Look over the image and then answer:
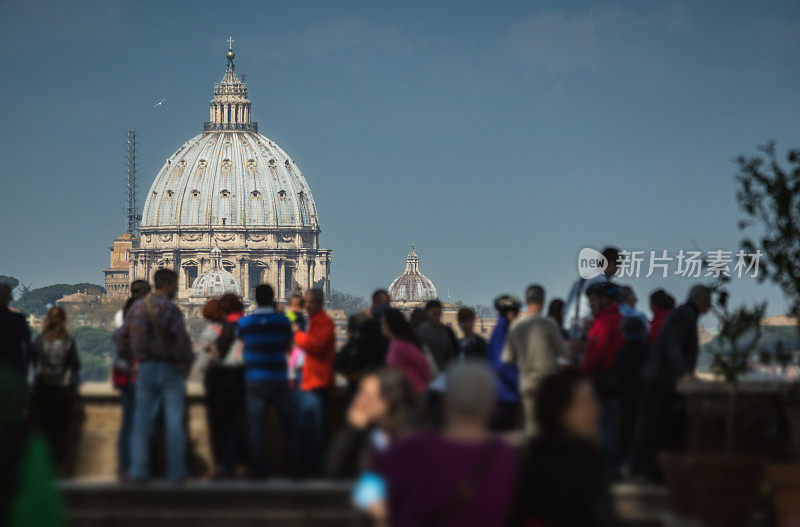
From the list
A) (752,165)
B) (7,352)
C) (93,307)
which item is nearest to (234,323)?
(7,352)

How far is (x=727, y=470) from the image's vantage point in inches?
311

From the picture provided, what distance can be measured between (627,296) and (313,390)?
2.57 m

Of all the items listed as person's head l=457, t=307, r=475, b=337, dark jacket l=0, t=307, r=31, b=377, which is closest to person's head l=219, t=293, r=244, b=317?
dark jacket l=0, t=307, r=31, b=377

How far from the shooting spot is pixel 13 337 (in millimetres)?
11094

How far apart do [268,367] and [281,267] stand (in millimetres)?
152613

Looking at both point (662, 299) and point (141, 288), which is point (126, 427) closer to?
point (141, 288)

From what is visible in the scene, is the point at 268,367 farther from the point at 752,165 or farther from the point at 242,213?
the point at 242,213

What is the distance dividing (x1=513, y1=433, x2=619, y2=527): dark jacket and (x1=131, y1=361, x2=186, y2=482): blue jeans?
463cm

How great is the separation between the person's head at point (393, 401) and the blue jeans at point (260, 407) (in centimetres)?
422

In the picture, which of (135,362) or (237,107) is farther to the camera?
(237,107)

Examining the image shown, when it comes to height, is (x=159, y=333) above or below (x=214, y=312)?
Answer: below

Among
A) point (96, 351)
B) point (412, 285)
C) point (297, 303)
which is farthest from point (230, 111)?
point (297, 303)

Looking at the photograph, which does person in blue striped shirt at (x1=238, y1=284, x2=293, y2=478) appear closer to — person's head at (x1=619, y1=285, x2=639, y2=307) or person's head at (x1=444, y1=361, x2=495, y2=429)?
person's head at (x1=619, y1=285, x2=639, y2=307)

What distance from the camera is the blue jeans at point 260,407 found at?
9.99 metres
